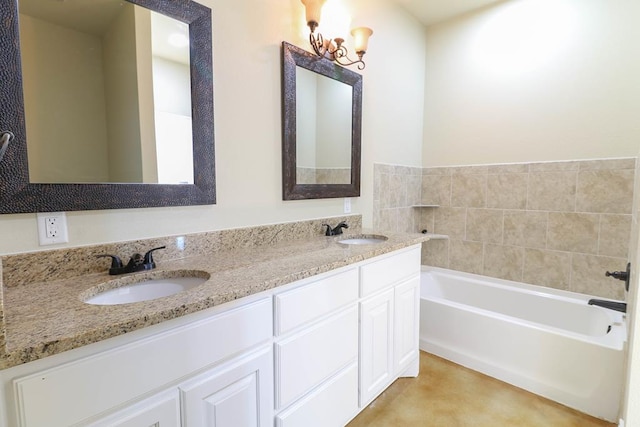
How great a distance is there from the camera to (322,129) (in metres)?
2.01

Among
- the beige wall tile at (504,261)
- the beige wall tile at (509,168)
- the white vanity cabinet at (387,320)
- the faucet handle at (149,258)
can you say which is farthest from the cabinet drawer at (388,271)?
the beige wall tile at (509,168)

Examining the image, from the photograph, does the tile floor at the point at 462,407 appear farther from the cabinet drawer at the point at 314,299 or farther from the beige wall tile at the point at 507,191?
the beige wall tile at the point at 507,191

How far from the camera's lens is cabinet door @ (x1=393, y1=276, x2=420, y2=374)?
181 cm

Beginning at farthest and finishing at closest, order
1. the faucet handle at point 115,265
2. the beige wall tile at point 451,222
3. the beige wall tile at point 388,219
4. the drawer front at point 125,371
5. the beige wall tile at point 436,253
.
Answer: the beige wall tile at point 436,253, the beige wall tile at point 451,222, the beige wall tile at point 388,219, the faucet handle at point 115,265, the drawer front at point 125,371

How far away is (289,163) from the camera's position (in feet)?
5.89

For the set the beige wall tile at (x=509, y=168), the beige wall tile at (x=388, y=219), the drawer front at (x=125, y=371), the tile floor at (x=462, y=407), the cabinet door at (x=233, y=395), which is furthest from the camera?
the beige wall tile at (x=388, y=219)

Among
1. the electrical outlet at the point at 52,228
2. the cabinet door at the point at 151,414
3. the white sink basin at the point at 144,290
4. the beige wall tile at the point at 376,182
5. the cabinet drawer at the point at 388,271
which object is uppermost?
the beige wall tile at the point at 376,182

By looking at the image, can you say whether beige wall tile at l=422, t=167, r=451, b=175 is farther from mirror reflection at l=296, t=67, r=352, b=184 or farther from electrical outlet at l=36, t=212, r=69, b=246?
electrical outlet at l=36, t=212, r=69, b=246

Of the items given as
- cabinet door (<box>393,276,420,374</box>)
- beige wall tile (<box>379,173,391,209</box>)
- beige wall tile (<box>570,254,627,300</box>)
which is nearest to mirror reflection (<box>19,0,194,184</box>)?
cabinet door (<box>393,276,420,374</box>)

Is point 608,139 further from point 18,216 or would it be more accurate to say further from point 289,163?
point 18,216

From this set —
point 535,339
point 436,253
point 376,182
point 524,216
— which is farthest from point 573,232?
point 376,182

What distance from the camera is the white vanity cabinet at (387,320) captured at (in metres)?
1.58

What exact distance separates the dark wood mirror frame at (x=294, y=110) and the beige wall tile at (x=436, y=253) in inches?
50.6

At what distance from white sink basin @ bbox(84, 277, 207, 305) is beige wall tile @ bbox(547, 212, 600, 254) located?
2.53 metres
